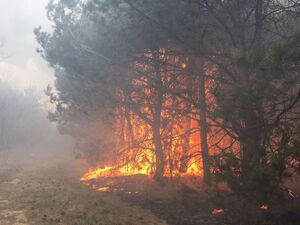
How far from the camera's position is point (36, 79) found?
74.2 metres

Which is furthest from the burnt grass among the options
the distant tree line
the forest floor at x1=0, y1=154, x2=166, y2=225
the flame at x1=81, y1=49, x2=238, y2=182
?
the flame at x1=81, y1=49, x2=238, y2=182

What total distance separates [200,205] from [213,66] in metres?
6.52

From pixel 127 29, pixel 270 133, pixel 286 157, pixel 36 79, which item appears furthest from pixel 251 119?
pixel 36 79

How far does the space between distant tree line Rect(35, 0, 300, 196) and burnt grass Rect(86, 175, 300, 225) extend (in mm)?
820

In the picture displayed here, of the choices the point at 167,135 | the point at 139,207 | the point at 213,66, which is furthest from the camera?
the point at 167,135

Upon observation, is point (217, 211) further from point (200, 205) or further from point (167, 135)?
point (167, 135)

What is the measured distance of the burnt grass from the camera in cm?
1006

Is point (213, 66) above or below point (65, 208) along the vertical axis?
above

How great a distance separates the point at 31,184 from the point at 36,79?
193 feet

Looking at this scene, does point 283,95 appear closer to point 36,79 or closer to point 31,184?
point 31,184

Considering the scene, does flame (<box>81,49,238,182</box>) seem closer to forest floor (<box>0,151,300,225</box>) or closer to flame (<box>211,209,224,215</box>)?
forest floor (<box>0,151,300,225</box>)

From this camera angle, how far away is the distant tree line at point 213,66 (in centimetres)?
932

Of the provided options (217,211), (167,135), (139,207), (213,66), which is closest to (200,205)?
(217,211)

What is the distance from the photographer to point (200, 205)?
12703 mm
